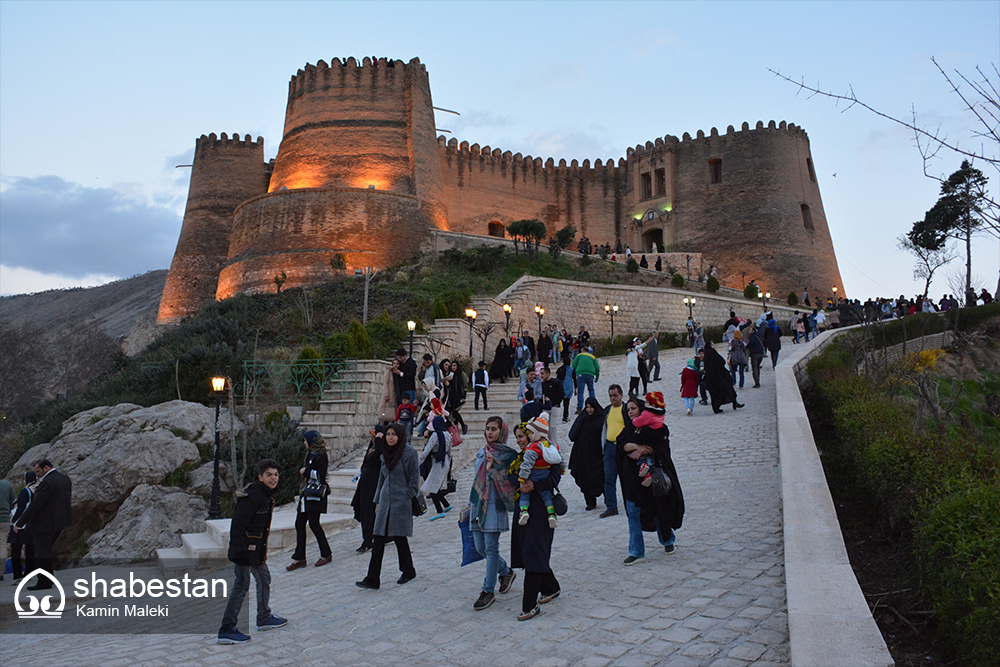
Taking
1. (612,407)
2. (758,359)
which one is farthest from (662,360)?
(612,407)

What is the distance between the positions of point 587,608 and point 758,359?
31.9 ft

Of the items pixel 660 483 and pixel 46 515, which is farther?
pixel 46 515

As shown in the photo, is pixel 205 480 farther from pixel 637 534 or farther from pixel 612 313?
pixel 612 313

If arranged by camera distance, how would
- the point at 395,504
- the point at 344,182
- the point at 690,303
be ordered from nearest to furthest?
the point at 395,504 < the point at 690,303 < the point at 344,182

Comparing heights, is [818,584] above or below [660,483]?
below

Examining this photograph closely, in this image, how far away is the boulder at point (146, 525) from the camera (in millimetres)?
9750

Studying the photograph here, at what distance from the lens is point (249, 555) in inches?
195

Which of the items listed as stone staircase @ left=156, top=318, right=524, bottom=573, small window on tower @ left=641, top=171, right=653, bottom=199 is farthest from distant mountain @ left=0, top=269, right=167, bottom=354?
stone staircase @ left=156, top=318, right=524, bottom=573

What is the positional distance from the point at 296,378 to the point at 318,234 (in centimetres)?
1597

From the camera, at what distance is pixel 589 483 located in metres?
7.13

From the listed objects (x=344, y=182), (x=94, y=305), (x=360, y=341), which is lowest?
(x=360, y=341)

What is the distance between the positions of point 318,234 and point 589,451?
23.9 meters

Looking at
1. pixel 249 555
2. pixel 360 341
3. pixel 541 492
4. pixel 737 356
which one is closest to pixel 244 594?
pixel 249 555

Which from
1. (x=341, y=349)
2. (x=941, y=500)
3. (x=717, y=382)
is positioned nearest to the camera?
(x=941, y=500)
